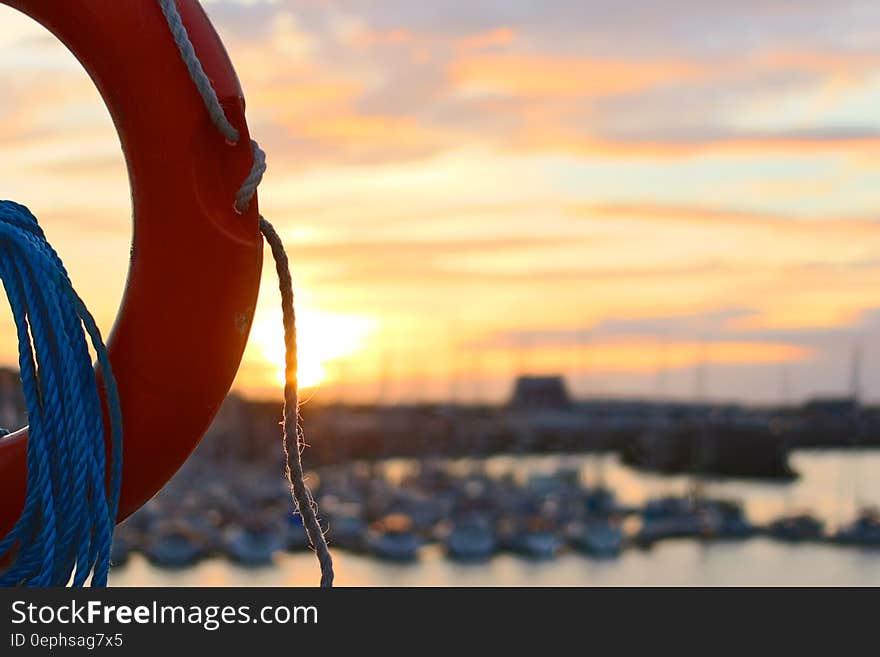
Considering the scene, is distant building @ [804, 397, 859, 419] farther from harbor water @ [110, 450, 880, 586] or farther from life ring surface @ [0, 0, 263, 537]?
life ring surface @ [0, 0, 263, 537]

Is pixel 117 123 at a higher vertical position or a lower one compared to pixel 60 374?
higher

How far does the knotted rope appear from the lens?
6.79 ft

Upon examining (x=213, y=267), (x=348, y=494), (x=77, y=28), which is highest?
(x=348, y=494)

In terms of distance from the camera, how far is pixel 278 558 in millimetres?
31734

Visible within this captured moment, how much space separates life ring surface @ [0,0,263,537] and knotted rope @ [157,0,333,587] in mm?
33

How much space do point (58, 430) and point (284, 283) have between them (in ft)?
1.49

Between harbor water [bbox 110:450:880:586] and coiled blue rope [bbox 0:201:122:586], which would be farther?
harbor water [bbox 110:450:880:586]

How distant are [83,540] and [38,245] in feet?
1.63

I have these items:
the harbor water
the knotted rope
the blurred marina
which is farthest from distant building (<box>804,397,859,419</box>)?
the knotted rope

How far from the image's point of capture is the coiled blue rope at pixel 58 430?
208 cm
